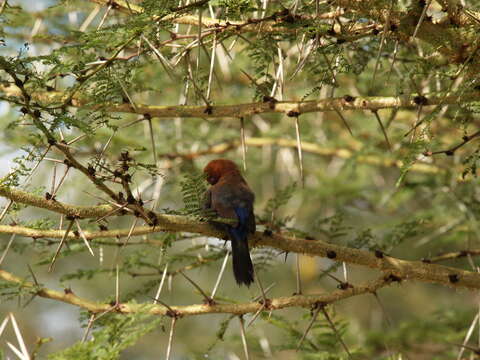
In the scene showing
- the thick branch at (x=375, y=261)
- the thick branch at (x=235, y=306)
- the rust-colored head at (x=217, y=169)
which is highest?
the rust-colored head at (x=217, y=169)

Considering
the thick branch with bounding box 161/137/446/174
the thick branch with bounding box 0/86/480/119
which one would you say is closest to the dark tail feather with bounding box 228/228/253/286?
the thick branch with bounding box 0/86/480/119

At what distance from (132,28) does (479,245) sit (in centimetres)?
476

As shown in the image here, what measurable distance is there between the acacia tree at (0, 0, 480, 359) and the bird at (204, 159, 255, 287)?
14 centimetres

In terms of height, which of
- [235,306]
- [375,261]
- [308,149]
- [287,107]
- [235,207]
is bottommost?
[235,306]

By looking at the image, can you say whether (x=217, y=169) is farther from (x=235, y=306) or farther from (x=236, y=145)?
(x=235, y=306)

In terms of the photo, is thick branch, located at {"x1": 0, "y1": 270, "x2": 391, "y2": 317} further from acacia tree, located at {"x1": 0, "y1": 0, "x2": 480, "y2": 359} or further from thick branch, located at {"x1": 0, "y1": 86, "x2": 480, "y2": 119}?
thick branch, located at {"x1": 0, "y1": 86, "x2": 480, "y2": 119}

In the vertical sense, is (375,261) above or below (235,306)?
above

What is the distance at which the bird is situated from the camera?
379 cm

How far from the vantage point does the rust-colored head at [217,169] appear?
5020 millimetres

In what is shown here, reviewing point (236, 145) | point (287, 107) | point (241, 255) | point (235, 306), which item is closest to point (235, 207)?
point (241, 255)

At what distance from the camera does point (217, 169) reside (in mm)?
5074

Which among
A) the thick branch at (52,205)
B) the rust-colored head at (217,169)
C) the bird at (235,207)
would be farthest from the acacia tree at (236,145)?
the rust-colored head at (217,169)

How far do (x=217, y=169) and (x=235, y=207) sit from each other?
2.97 feet

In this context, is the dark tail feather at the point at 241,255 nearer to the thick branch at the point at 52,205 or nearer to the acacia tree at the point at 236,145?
the acacia tree at the point at 236,145
